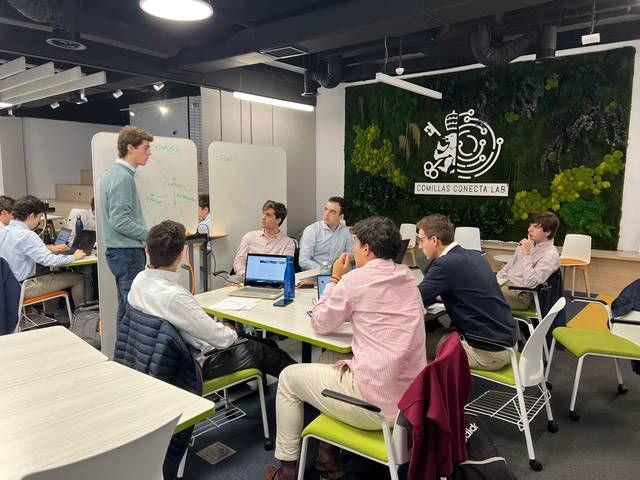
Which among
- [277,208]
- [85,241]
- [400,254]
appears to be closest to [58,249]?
[85,241]

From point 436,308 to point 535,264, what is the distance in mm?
Result: 1354

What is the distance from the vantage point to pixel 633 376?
3.57m

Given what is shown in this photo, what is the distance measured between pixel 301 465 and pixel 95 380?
0.96 metres

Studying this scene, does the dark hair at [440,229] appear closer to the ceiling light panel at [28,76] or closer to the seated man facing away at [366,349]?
the seated man facing away at [366,349]

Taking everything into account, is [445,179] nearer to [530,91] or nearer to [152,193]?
[530,91]

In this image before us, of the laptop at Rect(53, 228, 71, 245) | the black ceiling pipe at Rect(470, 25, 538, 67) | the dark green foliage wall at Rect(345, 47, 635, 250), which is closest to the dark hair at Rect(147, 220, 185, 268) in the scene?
the laptop at Rect(53, 228, 71, 245)

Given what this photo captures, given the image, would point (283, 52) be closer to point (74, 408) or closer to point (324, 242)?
point (324, 242)

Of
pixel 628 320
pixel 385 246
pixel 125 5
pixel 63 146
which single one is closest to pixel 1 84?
pixel 125 5

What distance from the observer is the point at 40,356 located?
1.87 metres

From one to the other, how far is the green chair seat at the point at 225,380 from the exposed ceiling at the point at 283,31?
10.1 feet

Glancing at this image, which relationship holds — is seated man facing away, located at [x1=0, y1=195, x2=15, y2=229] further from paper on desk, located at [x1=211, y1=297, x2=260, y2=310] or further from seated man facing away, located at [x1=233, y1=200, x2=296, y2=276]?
paper on desk, located at [x1=211, y1=297, x2=260, y2=310]

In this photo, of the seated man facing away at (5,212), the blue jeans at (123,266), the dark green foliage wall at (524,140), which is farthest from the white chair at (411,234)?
the seated man facing away at (5,212)

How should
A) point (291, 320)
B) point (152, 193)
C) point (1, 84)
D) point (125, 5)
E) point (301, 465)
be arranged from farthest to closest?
point (1, 84)
point (125, 5)
point (152, 193)
point (291, 320)
point (301, 465)

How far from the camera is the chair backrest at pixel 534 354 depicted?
7.70 feet
